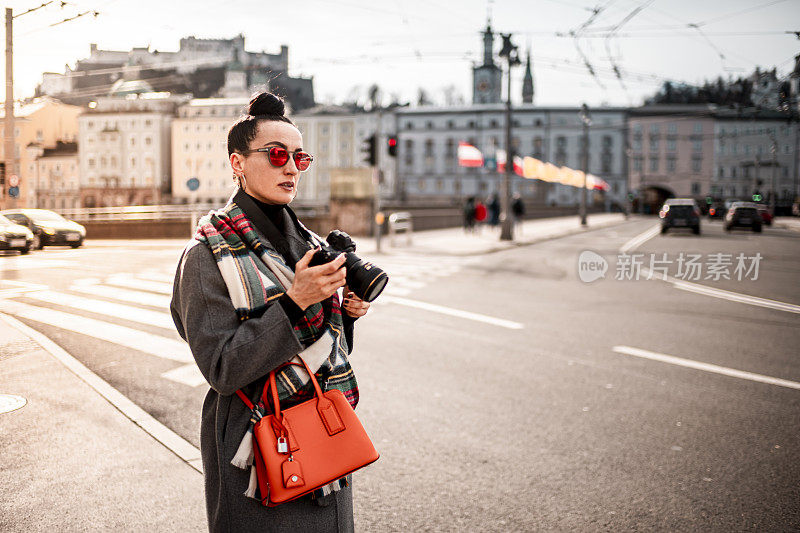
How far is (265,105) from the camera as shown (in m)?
1.98

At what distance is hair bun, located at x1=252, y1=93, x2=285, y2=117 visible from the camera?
1.97 metres

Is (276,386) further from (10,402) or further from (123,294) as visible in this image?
(123,294)

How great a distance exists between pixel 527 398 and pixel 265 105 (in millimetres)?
4284

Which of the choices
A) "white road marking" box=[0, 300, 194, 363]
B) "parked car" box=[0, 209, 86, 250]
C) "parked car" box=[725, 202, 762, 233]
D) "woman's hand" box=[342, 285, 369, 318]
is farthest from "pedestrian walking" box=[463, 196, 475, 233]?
"woman's hand" box=[342, 285, 369, 318]

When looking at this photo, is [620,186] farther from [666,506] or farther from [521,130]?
[666,506]

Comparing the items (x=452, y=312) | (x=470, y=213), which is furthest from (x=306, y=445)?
(x=470, y=213)

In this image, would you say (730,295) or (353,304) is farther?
(730,295)

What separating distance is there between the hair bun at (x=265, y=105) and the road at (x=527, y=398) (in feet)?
4.95

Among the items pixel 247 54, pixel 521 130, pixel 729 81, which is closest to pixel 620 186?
pixel 521 130

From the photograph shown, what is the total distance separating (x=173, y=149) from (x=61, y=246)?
61.5 inches

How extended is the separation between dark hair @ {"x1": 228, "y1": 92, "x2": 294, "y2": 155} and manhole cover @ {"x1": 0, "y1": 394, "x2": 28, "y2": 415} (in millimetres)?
1498

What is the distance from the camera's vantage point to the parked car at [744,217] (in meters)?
28.5

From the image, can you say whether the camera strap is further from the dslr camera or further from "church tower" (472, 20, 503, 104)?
"church tower" (472, 20, 503, 104)

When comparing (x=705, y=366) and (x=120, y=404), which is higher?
(x=120, y=404)
